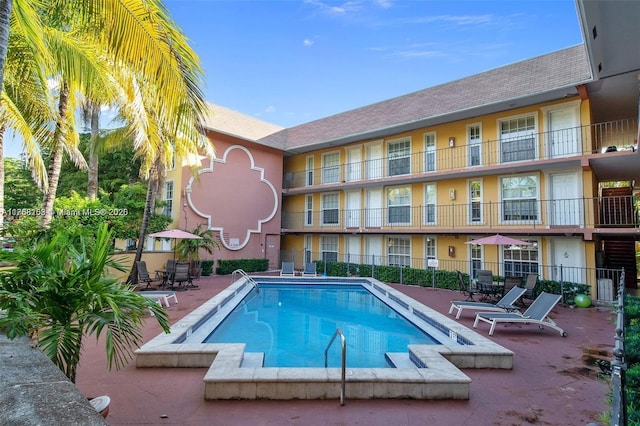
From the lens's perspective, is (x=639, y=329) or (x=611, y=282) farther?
(x=611, y=282)

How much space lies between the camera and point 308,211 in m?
22.7

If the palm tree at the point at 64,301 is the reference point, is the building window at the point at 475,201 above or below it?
above

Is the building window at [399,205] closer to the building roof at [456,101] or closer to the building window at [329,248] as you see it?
the building roof at [456,101]

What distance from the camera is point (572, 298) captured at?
39.6 feet

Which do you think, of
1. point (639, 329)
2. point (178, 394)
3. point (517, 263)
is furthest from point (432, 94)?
point (178, 394)

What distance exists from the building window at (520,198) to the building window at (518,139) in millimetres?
948

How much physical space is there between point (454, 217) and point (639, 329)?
1025 cm

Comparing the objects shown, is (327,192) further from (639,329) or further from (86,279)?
(86,279)

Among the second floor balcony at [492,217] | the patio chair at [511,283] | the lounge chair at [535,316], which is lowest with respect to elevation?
the lounge chair at [535,316]

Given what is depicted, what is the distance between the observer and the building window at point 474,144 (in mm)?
15938

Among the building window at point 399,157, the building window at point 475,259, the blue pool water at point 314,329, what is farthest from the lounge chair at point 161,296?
the building window at point 399,157

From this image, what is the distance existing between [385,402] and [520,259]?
42.0 ft

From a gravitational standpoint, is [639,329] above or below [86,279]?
below

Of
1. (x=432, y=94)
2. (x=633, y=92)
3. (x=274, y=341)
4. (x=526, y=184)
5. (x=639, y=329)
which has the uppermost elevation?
(x=432, y=94)
